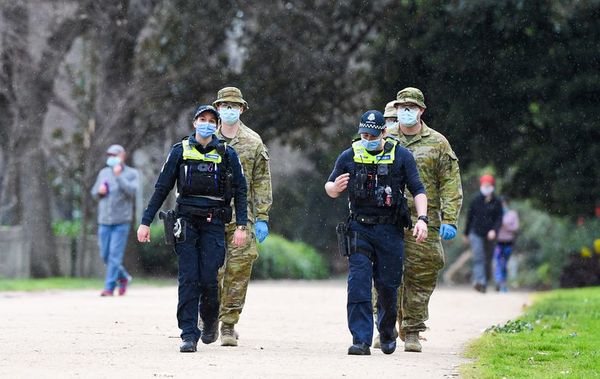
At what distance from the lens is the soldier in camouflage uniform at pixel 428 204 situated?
10938 millimetres

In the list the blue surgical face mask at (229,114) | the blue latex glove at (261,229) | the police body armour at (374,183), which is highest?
the blue surgical face mask at (229,114)

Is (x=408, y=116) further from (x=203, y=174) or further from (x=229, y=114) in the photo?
(x=203, y=174)

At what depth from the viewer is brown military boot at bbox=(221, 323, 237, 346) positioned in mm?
10789

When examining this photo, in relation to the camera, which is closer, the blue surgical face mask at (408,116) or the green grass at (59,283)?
the blue surgical face mask at (408,116)

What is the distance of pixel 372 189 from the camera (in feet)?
33.3

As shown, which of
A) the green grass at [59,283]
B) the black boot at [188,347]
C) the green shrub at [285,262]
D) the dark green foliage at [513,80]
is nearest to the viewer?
the black boot at [188,347]

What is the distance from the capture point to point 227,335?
1090cm

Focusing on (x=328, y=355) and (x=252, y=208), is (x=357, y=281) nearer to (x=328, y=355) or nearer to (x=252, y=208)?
(x=328, y=355)

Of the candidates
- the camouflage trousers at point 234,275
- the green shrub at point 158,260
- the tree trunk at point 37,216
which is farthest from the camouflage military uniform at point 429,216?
the green shrub at point 158,260

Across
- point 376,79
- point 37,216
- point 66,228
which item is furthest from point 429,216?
point 66,228

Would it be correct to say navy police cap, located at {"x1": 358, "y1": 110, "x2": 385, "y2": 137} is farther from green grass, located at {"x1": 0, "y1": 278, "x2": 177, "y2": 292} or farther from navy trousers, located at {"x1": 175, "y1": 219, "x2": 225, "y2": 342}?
green grass, located at {"x1": 0, "y1": 278, "x2": 177, "y2": 292}

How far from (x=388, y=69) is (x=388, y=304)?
1608 cm

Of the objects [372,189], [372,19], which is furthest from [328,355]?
[372,19]

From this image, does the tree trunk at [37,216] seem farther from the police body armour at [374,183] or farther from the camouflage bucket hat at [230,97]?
the police body armour at [374,183]
